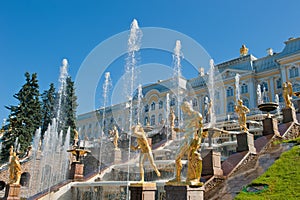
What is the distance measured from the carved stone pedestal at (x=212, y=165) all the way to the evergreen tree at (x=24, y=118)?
2536 centimetres

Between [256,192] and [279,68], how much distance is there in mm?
36408

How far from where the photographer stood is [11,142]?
98.2 ft

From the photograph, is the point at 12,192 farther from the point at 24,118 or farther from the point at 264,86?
the point at 264,86

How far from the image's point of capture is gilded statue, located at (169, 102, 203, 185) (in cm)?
722

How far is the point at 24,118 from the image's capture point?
32.1 metres

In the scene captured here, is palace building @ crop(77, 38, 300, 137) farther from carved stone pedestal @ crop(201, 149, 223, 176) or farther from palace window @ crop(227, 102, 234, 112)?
carved stone pedestal @ crop(201, 149, 223, 176)

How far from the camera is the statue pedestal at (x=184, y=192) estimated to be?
698cm

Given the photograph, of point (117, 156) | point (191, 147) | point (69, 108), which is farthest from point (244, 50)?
point (191, 147)

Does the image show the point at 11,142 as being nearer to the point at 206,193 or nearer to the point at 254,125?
the point at 254,125

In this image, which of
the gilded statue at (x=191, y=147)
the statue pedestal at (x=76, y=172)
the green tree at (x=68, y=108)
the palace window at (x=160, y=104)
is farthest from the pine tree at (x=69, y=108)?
the gilded statue at (x=191, y=147)

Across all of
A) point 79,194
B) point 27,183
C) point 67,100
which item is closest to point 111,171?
point 79,194

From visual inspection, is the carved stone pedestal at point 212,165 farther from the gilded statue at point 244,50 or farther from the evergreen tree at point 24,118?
the gilded statue at point 244,50

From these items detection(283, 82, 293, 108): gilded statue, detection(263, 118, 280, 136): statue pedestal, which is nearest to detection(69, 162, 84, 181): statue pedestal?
detection(263, 118, 280, 136): statue pedestal

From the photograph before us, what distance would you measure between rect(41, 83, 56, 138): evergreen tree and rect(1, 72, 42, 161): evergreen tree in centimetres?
171
